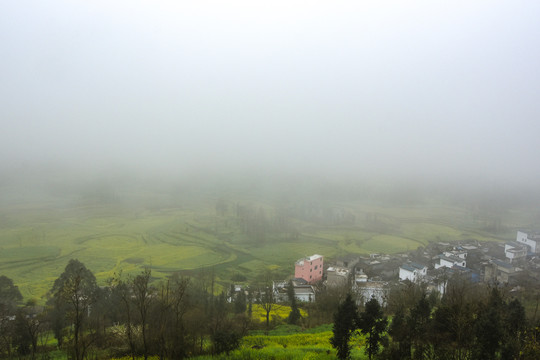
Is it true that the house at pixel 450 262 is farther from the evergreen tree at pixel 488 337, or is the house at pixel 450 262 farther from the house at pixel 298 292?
the evergreen tree at pixel 488 337

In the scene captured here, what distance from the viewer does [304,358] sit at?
37.9ft

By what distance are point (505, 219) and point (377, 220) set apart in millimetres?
34750

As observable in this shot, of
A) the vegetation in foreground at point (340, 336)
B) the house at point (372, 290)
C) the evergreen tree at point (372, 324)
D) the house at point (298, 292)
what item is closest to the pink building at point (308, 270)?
the house at point (298, 292)

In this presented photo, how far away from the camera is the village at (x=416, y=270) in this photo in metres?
34.6

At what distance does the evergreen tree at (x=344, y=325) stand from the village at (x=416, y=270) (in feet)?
59.3

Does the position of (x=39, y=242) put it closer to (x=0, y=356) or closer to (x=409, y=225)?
(x=0, y=356)

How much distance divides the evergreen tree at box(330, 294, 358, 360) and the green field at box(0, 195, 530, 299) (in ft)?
102

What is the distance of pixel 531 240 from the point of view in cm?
5172

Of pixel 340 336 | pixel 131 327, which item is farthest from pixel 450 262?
pixel 131 327

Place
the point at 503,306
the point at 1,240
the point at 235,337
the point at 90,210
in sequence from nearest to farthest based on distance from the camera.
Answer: the point at 235,337 < the point at 503,306 < the point at 1,240 < the point at 90,210

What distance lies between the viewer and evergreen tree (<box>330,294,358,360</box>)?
11836 mm

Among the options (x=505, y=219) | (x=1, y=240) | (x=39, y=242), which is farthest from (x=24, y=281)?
(x=505, y=219)

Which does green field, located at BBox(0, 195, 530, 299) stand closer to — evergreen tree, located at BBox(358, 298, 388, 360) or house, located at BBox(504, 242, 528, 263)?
house, located at BBox(504, 242, 528, 263)

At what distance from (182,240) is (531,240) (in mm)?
63566
